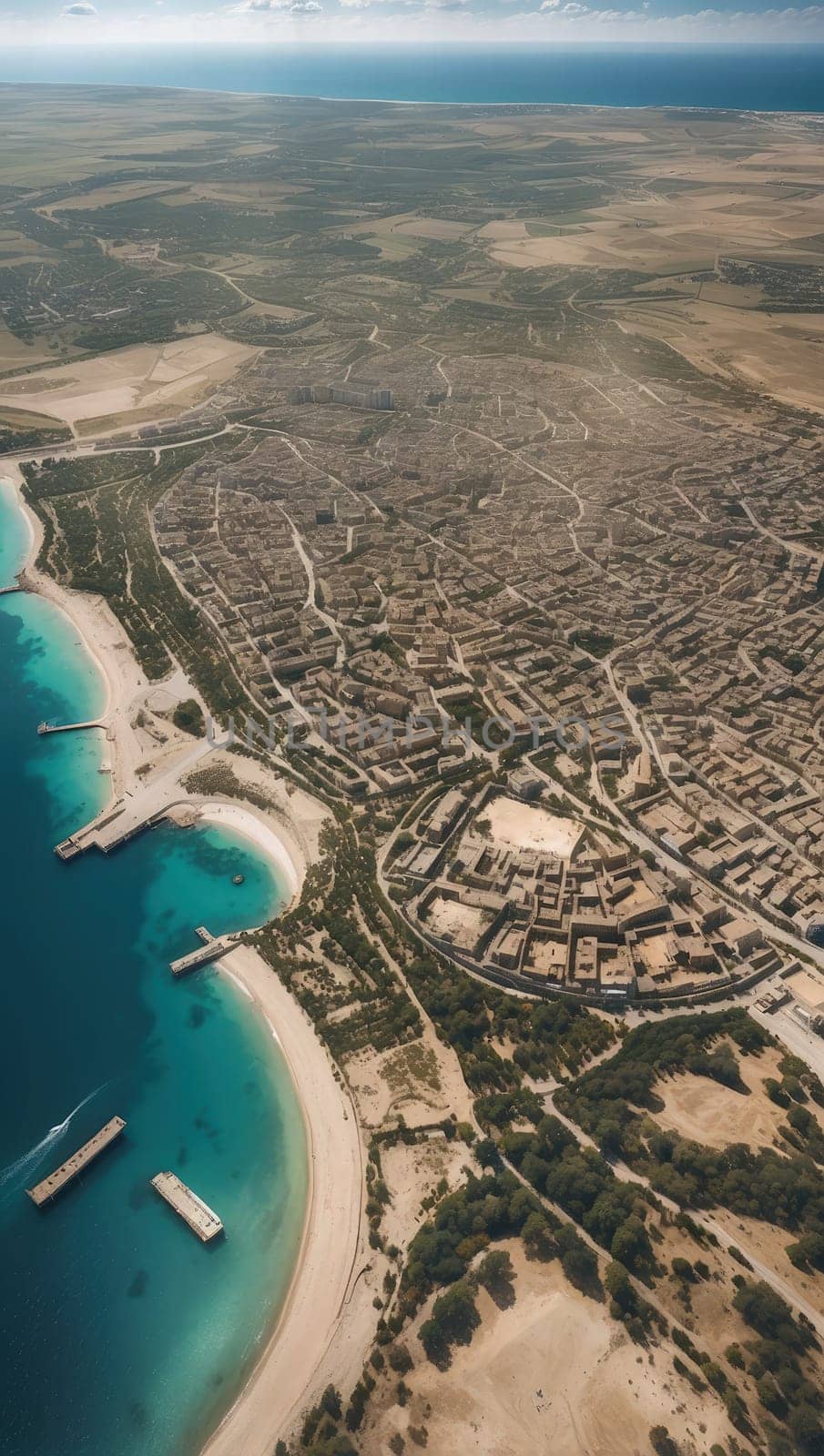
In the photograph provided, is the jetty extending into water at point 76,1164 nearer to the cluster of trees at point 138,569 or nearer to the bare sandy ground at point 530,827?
the bare sandy ground at point 530,827

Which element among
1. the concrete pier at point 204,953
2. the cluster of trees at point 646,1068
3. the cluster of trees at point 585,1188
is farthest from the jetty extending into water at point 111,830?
the cluster of trees at point 646,1068

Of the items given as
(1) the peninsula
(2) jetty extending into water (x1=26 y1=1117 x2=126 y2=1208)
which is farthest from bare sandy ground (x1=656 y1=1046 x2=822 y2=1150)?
(2) jetty extending into water (x1=26 y1=1117 x2=126 y2=1208)

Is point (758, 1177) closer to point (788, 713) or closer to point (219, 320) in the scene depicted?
point (788, 713)

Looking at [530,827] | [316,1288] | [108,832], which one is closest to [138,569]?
[108,832]

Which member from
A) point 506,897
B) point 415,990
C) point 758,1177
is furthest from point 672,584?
point 758,1177

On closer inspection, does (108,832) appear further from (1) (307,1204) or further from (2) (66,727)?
(1) (307,1204)

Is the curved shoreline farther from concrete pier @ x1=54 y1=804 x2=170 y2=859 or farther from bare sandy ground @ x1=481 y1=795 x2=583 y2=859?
bare sandy ground @ x1=481 y1=795 x2=583 y2=859
